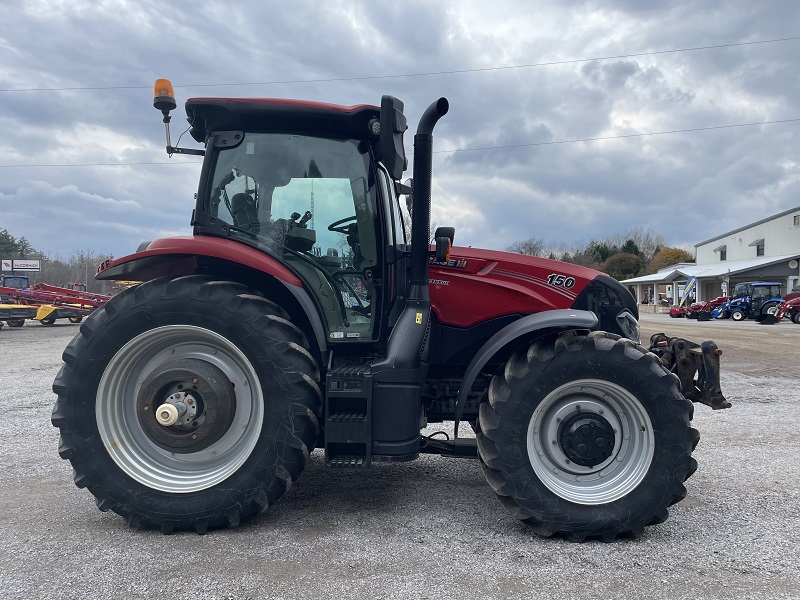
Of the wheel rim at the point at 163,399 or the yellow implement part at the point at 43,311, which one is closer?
the wheel rim at the point at 163,399

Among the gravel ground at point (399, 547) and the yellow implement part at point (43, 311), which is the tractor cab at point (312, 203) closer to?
the gravel ground at point (399, 547)

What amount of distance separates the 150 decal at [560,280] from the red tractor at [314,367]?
39 cm

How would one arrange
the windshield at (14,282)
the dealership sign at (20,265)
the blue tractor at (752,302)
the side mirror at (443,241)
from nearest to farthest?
1. the side mirror at (443,241)
2. the blue tractor at (752,302)
3. the windshield at (14,282)
4. the dealership sign at (20,265)

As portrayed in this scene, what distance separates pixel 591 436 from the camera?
3.08m

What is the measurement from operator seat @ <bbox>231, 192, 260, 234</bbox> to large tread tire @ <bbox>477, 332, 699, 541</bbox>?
1826 mm

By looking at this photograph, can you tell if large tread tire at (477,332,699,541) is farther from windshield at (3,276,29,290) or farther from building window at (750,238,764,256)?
building window at (750,238,764,256)

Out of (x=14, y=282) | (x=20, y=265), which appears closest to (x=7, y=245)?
(x=20, y=265)

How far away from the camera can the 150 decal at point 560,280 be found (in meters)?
3.59

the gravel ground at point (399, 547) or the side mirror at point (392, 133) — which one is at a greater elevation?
the side mirror at point (392, 133)

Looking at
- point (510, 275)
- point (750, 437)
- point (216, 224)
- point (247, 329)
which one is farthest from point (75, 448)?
point (750, 437)

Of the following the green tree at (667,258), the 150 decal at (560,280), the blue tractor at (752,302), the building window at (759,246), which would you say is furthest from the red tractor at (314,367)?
the green tree at (667,258)

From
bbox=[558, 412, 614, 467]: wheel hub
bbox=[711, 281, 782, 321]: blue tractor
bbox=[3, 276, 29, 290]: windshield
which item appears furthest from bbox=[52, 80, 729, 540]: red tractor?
bbox=[3, 276, 29, 290]: windshield

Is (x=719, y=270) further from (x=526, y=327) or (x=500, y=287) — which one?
(x=526, y=327)

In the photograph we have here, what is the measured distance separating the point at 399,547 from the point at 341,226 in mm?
1896
